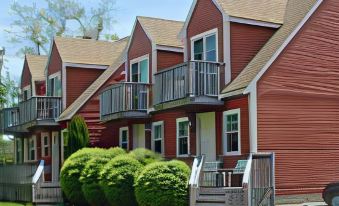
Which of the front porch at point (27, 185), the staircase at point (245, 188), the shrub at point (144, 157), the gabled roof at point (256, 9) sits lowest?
the front porch at point (27, 185)

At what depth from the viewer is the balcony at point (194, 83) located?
23.0 m

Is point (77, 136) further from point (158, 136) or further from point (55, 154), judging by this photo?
point (55, 154)

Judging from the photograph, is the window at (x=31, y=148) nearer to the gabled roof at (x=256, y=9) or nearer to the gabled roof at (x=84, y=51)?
the gabled roof at (x=84, y=51)

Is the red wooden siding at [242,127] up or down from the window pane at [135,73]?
down

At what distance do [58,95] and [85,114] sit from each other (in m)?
4.45

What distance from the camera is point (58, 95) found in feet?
120

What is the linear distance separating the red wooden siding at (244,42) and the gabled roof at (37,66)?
64.4 feet

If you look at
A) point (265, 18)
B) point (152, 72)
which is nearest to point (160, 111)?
point (152, 72)

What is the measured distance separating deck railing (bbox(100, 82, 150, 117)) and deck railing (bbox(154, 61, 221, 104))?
344 cm

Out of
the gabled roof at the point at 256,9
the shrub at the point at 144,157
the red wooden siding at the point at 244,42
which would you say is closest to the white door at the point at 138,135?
the shrub at the point at 144,157

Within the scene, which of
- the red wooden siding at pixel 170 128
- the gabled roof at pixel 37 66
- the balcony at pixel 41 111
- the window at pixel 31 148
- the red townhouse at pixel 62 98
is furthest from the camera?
the gabled roof at pixel 37 66

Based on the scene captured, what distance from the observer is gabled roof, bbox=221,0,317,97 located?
2203 centimetres

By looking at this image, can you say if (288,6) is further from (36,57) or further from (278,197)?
(36,57)

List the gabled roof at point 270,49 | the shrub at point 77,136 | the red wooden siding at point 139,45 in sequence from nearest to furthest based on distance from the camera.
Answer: the gabled roof at point 270,49, the red wooden siding at point 139,45, the shrub at point 77,136
